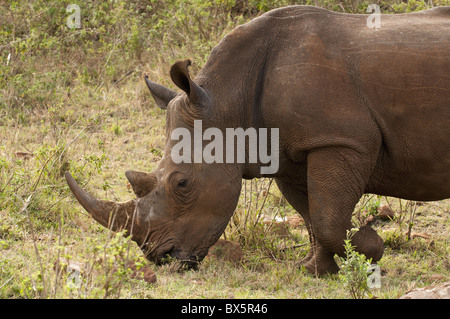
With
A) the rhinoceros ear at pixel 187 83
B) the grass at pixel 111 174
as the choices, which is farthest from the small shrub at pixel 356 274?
the rhinoceros ear at pixel 187 83

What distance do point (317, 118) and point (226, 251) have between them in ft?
4.72

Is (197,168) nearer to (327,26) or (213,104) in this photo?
(213,104)

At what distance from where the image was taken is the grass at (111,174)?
18.5ft

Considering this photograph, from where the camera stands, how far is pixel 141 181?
610 centimetres

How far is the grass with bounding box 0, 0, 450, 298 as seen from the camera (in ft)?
18.5

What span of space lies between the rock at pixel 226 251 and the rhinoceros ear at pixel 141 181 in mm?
819

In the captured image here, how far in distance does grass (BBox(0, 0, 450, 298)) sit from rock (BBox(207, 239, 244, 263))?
0.28ft

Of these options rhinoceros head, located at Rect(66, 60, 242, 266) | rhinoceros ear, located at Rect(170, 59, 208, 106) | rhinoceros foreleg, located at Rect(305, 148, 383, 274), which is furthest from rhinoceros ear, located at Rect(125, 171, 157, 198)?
rhinoceros foreleg, located at Rect(305, 148, 383, 274)

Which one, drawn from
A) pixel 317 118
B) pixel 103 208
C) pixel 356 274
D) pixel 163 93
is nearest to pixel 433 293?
pixel 356 274

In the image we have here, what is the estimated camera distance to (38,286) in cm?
498

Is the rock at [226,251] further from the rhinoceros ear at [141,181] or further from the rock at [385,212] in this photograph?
the rock at [385,212]

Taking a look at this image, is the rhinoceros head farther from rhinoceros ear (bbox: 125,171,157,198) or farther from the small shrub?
the small shrub

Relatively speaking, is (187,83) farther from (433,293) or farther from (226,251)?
(433,293)
